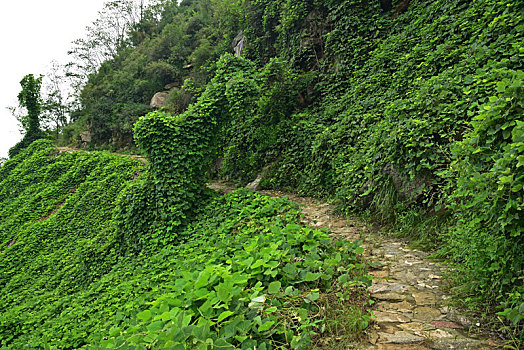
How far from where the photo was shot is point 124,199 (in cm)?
593

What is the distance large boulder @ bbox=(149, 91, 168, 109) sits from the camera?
16.8 metres

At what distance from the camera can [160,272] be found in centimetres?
403

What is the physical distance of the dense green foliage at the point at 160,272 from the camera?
4.93 feet

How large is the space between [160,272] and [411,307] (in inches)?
136

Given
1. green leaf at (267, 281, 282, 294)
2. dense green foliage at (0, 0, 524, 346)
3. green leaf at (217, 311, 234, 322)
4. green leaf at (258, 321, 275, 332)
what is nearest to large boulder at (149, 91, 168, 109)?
dense green foliage at (0, 0, 524, 346)

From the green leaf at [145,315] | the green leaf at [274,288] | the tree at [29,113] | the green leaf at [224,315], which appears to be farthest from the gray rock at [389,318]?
the tree at [29,113]

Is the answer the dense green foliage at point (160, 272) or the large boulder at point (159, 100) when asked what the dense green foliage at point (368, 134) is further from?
the large boulder at point (159, 100)

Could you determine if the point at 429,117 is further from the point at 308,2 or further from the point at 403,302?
the point at 308,2

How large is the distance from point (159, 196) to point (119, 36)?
3317 centimetres

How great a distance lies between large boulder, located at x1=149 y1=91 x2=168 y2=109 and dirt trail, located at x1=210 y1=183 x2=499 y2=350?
656 inches

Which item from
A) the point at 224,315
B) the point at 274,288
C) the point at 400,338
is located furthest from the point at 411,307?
the point at 224,315

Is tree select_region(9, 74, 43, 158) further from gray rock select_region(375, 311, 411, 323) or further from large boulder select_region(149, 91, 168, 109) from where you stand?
gray rock select_region(375, 311, 411, 323)

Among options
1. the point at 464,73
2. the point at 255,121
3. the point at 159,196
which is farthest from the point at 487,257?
the point at 255,121

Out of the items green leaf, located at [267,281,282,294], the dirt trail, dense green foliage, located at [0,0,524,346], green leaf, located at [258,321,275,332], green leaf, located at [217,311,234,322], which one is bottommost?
the dirt trail
